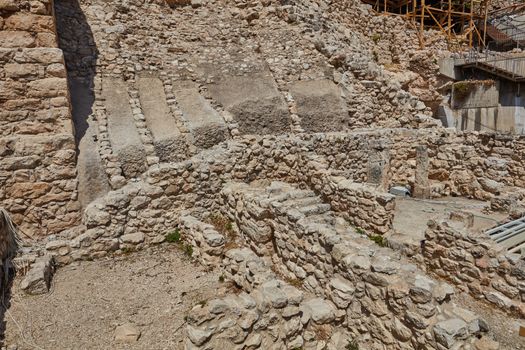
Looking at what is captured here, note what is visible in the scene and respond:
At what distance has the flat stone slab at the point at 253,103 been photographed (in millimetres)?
11586

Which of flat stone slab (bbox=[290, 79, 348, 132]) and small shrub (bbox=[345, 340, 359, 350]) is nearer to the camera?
small shrub (bbox=[345, 340, 359, 350])

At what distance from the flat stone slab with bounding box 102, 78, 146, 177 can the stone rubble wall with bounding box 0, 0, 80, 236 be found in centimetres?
143

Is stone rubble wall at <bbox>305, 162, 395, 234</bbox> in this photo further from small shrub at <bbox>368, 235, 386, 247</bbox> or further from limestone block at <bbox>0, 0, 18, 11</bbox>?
limestone block at <bbox>0, 0, 18, 11</bbox>

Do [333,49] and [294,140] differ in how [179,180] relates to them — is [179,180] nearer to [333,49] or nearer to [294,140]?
[294,140]

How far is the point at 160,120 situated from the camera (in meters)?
10.3

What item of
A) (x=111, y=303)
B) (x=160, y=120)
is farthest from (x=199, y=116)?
(x=111, y=303)

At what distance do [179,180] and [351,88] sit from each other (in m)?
8.99

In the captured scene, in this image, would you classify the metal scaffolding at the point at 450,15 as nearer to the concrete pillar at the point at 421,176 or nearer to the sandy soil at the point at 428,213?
the concrete pillar at the point at 421,176

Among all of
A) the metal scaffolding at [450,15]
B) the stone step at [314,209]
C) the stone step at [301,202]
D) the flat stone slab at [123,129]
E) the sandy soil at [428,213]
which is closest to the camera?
the stone step at [314,209]

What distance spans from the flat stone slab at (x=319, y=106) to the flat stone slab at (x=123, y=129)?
5.84 meters

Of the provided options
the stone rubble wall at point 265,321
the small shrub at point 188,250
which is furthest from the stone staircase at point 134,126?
the stone rubble wall at point 265,321

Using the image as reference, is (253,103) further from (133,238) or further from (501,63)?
(501,63)

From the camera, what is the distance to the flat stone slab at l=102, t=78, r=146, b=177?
8680 mm

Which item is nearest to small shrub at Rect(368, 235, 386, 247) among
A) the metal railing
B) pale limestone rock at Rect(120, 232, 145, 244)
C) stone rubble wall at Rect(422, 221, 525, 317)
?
stone rubble wall at Rect(422, 221, 525, 317)
